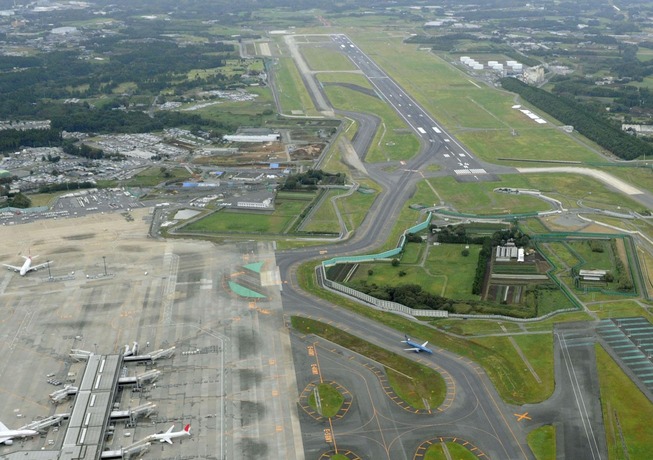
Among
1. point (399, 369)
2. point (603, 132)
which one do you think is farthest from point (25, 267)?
point (603, 132)

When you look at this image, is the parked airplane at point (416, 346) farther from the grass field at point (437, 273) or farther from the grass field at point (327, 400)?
the grass field at point (437, 273)

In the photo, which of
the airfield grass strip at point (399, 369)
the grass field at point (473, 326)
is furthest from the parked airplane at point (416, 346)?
the grass field at point (473, 326)

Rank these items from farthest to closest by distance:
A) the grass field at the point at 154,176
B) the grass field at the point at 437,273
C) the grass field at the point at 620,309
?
the grass field at the point at 154,176, the grass field at the point at 437,273, the grass field at the point at 620,309

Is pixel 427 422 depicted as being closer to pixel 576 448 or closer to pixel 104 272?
pixel 576 448

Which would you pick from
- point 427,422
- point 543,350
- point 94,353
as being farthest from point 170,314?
point 543,350

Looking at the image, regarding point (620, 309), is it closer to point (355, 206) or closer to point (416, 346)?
point (416, 346)
